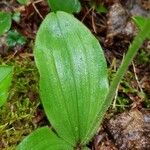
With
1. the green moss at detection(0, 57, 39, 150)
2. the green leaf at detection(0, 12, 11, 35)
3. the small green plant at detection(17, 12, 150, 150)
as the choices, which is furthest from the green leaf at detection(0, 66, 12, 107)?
the green leaf at detection(0, 12, 11, 35)

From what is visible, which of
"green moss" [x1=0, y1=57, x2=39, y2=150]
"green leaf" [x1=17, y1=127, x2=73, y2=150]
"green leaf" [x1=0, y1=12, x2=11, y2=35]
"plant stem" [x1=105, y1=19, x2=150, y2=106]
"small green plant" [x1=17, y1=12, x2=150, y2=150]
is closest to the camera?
"plant stem" [x1=105, y1=19, x2=150, y2=106]

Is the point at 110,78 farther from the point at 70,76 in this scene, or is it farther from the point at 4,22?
the point at 4,22

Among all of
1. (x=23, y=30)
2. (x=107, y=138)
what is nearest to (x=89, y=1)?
(x=23, y=30)

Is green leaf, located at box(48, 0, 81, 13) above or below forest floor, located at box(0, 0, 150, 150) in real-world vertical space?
above

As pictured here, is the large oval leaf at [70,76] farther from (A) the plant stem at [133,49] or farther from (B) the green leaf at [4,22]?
(B) the green leaf at [4,22]

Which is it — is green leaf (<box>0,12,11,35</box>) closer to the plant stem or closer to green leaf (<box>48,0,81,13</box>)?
green leaf (<box>48,0,81,13</box>)

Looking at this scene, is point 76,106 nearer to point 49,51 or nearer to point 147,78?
point 49,51
